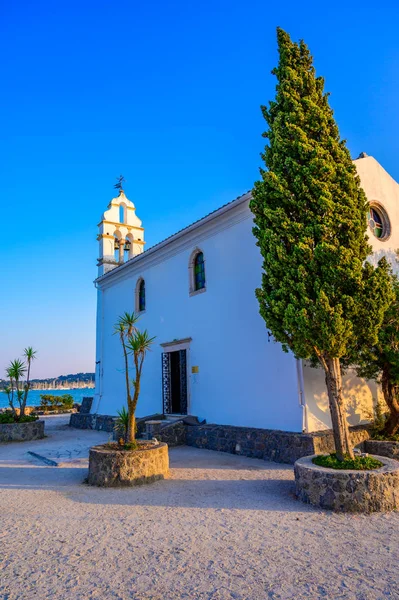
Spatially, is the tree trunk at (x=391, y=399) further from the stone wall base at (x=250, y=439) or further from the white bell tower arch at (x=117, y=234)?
the white bell tower arch at (x=117, y=234)

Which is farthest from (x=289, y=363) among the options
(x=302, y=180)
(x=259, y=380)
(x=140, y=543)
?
(x=140, y=543)

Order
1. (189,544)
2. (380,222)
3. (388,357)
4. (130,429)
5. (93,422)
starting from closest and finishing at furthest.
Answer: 1. (189,544)
2. (130,429)
3. (388,357)
4. (380,222)
5. (93,422)

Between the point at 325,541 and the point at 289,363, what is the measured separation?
17.7 feet

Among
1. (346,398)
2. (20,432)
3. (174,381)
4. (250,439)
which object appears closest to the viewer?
(250,439)

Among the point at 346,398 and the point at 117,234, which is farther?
the point at 117,234

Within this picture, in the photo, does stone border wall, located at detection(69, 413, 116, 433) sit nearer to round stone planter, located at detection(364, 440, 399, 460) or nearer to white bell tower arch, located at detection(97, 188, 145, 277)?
white bell tower arch, located at detection(97, 188, 145, 277)

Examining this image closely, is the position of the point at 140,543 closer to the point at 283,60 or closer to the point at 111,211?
the point at 283,60

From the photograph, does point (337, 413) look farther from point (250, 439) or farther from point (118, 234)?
point (118, 234)

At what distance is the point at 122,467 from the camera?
23.6 ft

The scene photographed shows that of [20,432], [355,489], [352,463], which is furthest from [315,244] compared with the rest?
[20,432]

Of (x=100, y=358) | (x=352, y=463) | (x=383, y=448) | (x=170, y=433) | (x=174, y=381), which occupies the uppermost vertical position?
(x=100, y=358)

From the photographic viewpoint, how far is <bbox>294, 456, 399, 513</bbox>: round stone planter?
18.2 ft

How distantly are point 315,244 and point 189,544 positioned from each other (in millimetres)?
5069

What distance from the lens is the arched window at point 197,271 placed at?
13.1 meters
